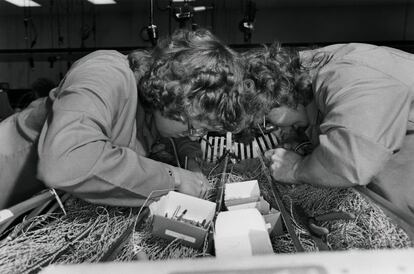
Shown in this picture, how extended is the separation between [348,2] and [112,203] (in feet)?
31.9

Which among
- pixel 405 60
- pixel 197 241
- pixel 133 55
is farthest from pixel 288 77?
pixel 197 241

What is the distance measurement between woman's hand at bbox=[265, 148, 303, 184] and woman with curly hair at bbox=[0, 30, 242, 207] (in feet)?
0.74

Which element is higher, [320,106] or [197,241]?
[320,106]

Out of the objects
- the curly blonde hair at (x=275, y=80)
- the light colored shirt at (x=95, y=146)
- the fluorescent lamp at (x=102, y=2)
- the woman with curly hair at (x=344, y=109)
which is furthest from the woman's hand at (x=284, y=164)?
the fluorescent lamp at (x=102, y=2)

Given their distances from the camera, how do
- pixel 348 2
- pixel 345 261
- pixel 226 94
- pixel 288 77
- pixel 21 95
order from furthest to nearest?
pixel 348 2 → pixel 21 95 → pixel 288 77 → pixel 226 94 → pixel 345 261

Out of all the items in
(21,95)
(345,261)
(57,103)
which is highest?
(57,103)

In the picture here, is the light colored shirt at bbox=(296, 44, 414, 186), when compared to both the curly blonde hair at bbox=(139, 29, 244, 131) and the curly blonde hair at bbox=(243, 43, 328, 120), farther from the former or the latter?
the curly blonde hair at bbox=(139, 29, 244, 131)

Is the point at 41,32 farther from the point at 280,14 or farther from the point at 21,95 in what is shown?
the point at 280,14

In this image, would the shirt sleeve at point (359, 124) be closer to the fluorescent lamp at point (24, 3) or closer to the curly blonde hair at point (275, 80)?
the curly blonde hair at point (275, 80)

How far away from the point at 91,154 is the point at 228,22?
997 centimetres

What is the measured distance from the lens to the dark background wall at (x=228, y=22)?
389 inches

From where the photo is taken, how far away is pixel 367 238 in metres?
1.01

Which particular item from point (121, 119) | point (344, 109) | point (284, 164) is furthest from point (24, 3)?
point (344, 109)

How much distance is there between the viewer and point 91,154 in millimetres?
1001
